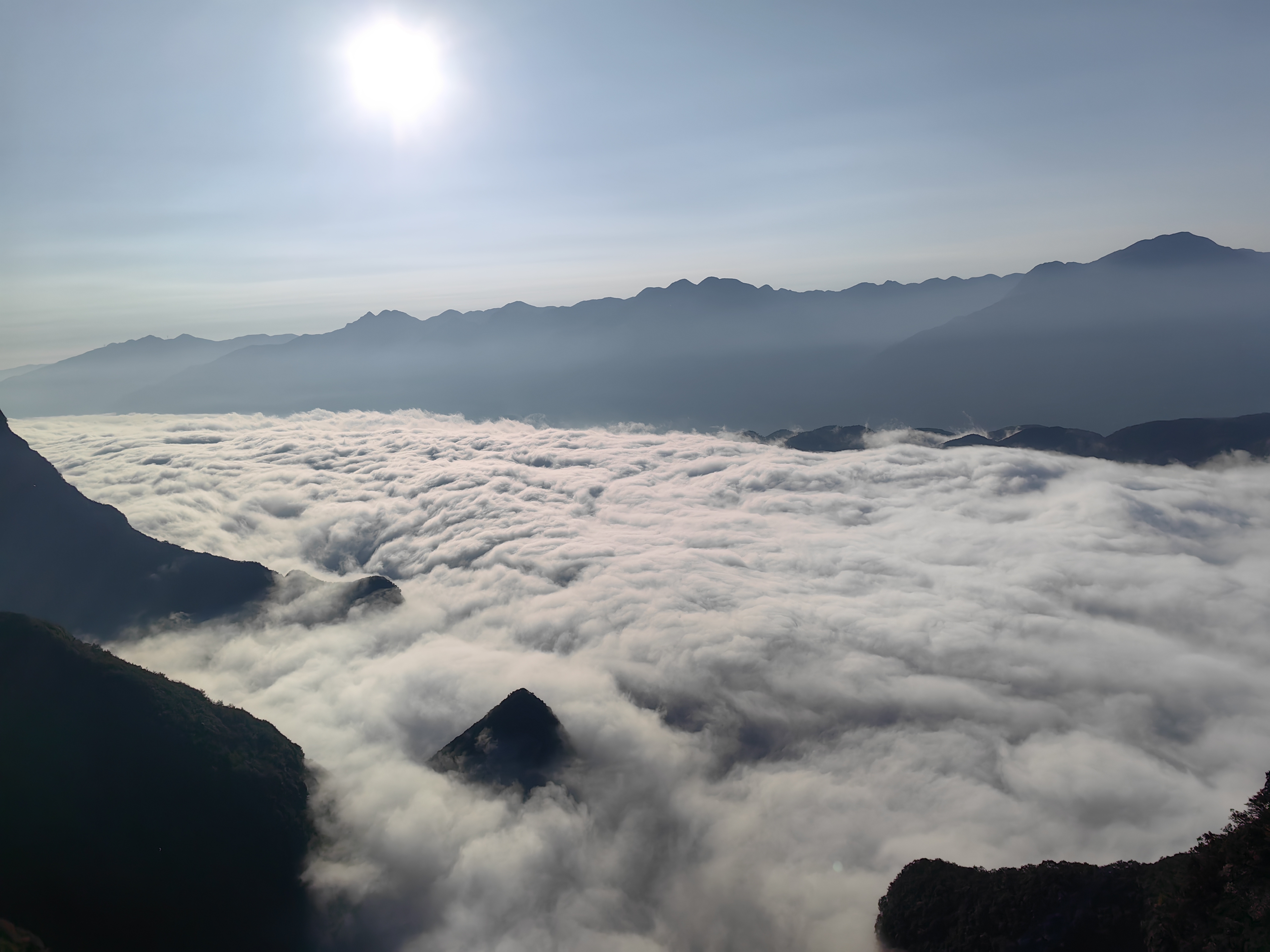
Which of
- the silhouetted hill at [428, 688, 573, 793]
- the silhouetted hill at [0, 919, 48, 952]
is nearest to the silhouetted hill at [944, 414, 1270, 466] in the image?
the silhouetted hill at [428, 688, 573, 793]

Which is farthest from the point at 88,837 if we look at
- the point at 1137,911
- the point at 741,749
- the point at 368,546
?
the point at 368,546

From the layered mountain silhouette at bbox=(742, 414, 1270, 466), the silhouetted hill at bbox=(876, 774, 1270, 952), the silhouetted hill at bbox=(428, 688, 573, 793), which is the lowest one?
the silhouetted hill at bbox=(428, 688, 573, 793)

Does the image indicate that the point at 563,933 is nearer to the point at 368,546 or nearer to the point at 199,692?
the point at 199,692

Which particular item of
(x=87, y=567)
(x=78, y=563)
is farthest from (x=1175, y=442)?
(x=78, y=563)

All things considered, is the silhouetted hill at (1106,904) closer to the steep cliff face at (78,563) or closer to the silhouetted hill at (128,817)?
the silhouetted hill at (128,817)

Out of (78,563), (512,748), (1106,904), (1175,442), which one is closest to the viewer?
(1106,904)

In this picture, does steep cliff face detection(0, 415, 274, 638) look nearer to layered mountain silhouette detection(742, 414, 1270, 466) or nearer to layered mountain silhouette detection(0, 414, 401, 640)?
layered mountain silhouette detection(0, 414, 401, 640)

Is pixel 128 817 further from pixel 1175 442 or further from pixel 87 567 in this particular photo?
pixel 1175 442
